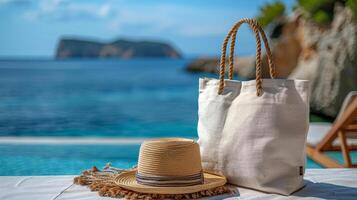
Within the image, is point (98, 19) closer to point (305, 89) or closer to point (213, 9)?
point (213, 9)

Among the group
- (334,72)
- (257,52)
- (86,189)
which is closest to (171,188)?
(86,189)

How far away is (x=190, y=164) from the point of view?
1.67 m

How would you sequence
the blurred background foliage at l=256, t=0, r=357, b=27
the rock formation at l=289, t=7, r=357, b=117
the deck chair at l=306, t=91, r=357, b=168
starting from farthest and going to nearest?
the blurred background foliage at l=256, t=0, r=357, b=27 < the rock formation at l=289, t=7, r=357, b=117 < the deck chair at l=306, t=91, r=357, b=168

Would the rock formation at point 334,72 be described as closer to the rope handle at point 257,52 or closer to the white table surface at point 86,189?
the white table surface at point 86,189

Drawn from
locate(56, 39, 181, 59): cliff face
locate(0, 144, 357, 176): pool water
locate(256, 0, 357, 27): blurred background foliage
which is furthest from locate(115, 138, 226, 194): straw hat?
locate(56, 39, 181, 59): cliff face

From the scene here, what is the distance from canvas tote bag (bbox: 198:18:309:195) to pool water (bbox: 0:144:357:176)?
7.64 feet

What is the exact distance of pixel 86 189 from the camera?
5.80 feet

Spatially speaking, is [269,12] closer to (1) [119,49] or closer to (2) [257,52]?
(2) [257,52]

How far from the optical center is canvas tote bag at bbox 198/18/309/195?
5.47 feet

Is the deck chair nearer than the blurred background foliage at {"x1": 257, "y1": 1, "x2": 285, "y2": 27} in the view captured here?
Yes

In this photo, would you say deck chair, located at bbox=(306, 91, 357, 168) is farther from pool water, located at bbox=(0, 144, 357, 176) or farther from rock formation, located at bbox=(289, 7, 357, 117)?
rock formation, located at bbox=(289, 7, 357, 117)

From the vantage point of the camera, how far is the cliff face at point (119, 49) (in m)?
53.3

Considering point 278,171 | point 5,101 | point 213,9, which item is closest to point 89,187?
point 278,171

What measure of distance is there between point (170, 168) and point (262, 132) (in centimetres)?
30
